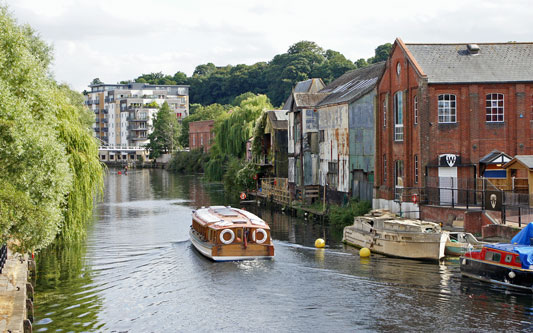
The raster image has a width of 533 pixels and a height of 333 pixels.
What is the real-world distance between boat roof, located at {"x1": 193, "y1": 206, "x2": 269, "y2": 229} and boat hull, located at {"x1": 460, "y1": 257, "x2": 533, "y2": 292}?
1085cm

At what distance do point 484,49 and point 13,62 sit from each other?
98.0 feet

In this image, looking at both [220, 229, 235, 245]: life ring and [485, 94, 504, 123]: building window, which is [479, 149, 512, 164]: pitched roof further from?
[220, 229, 235, 245]: life ring

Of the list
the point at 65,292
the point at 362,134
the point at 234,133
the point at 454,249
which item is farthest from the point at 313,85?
the point at 65,292

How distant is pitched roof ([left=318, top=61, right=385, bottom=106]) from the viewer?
171 feet

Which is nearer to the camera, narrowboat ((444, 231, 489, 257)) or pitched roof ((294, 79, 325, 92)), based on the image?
narrowboat ((444, 231, 489, 257))

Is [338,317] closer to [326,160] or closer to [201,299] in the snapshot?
[201,299]

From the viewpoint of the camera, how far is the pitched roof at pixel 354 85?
Answer: 52219 mm

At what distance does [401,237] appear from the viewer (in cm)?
3503

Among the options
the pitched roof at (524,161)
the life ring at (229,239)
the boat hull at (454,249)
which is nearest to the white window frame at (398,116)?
the pitched roof at (524,161)

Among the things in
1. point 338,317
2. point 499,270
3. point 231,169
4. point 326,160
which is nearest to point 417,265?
point 499,270

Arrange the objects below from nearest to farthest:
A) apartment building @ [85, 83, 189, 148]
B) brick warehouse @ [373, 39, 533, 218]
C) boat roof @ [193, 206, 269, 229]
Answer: boat roof @ [193, 206, 269, 229] → brick warehouse @ [373, 39, 533, 218] → apartment building @ [85, 83, 189, 148]

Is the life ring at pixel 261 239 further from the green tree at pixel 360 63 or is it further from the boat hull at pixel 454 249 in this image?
the green tree at pixel 360 63

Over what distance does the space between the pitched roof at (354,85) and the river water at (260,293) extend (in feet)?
48.4

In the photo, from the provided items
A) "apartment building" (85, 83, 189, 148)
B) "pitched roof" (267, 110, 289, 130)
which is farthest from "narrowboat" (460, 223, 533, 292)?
"apartment building" (85, 83, 189, 148)
